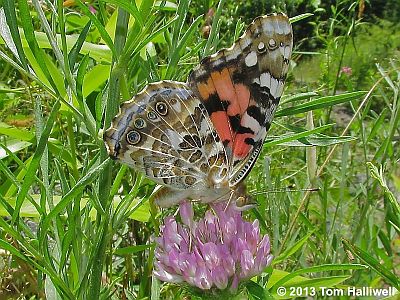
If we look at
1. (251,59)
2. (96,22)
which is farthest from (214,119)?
(96,22)

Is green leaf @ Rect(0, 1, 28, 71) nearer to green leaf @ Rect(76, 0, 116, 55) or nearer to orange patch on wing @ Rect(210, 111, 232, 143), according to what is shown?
green leaf @ Rect(76, 0, 116, 55)

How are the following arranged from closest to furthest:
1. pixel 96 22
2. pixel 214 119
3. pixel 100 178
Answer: pixel 96 22 < pixel 100 178 < pixel 214 119

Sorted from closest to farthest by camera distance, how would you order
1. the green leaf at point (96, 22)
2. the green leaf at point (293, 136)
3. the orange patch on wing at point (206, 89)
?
the green leaf at point (96, 22)
the green leaf at point (293, 136)
the orange patch on wing at point (206, 89)

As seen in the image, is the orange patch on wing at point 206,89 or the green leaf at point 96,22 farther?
the orange patch on wing at point 206,89

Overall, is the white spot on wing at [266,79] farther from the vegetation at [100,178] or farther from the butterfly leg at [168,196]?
the butterfly leg at [168,196]

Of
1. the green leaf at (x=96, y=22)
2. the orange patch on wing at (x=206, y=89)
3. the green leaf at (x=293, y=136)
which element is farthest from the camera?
the orange patch on wing at (x=206, y=89)

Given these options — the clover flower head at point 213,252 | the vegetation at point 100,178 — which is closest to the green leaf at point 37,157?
the vegetation at point 100,178

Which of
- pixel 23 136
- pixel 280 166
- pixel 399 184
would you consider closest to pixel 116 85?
pixel 23 136

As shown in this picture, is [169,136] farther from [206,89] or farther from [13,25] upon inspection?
[13,25]

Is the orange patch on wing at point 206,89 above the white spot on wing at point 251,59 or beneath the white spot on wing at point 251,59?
beneath

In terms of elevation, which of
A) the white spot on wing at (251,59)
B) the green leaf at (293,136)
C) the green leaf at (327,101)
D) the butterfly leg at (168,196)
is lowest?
the butterfly leg at (168,196)
